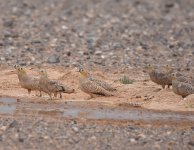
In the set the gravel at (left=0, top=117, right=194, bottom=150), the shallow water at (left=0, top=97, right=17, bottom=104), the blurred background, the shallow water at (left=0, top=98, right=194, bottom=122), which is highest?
the blurred background

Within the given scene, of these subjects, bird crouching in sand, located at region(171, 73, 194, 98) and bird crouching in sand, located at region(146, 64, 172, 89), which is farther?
bird crouching in sand, located at region(146, 64, 172, 89)

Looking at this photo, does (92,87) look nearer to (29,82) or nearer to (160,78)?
(29,82)

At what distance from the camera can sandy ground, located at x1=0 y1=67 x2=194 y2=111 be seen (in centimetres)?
1535

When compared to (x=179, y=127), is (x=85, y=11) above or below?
above

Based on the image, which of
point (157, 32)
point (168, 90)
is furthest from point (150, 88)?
point (157, 32)

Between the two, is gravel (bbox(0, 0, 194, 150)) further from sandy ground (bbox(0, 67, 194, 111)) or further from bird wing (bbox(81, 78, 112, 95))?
bird wing (bbox(81, 78, 112, 95))

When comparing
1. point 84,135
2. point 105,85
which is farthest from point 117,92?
point 84,135

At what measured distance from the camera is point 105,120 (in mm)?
13906

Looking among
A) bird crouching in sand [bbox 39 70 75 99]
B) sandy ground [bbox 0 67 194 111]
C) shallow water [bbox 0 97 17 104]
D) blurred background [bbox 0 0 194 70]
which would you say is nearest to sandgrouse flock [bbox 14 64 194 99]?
bird crouching in sand [bbox 39 70 75 99]

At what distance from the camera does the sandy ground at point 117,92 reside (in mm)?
15352

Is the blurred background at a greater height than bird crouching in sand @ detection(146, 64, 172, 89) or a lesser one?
greater

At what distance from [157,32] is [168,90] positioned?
818 centimetres

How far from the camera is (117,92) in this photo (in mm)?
16297

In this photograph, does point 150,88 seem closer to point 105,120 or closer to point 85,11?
point 105,120
